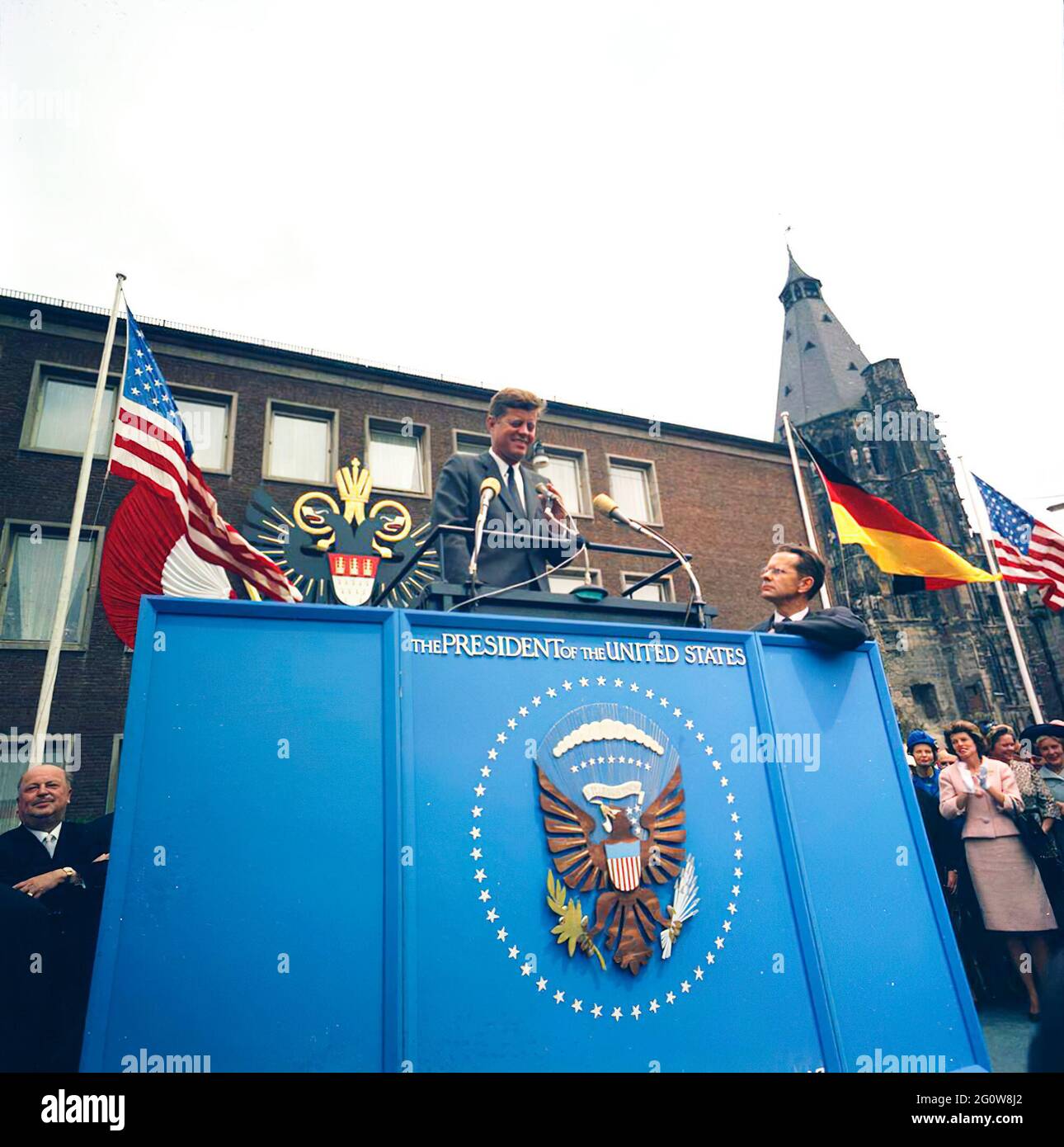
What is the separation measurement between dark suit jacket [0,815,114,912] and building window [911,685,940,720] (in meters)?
45.9

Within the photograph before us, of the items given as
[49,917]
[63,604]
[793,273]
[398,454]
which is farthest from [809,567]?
[793,273]

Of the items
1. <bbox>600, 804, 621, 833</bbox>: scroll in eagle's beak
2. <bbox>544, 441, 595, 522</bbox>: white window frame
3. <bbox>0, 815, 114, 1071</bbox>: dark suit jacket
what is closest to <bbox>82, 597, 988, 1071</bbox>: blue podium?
<bbox>600, 804, 621, 833</bbox>: scroll in eagle's beak

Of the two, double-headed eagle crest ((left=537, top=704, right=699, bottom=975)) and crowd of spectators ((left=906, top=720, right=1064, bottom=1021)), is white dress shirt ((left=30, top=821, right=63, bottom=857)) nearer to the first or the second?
double-headed eagle crest ((left=537, top=704, right=699, bottom=975))

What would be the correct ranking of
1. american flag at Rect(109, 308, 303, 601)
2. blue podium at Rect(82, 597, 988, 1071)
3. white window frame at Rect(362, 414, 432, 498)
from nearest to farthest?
blue podium at Rect(82, 597, 988, 1071) < american flag at Rect(109, 308, 303, 601) < white window frame at Rect(362, 414, 432, 498)

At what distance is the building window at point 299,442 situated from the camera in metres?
19.4

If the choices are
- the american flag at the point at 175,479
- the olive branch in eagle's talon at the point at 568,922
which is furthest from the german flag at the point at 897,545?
the olive branch in eagle's talon at the point at 568,922

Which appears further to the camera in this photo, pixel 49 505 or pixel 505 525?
pixel 49 505

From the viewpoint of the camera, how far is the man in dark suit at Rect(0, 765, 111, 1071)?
13.9 ft

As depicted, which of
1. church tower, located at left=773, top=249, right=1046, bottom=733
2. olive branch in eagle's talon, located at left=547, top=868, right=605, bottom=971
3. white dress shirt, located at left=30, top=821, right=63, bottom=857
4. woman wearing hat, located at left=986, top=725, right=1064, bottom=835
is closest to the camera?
olive branch in eagle's talon, located at left=547, top=868, right=605, bottom=971

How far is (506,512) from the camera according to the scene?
14.4ft

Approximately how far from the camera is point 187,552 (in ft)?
26.8
